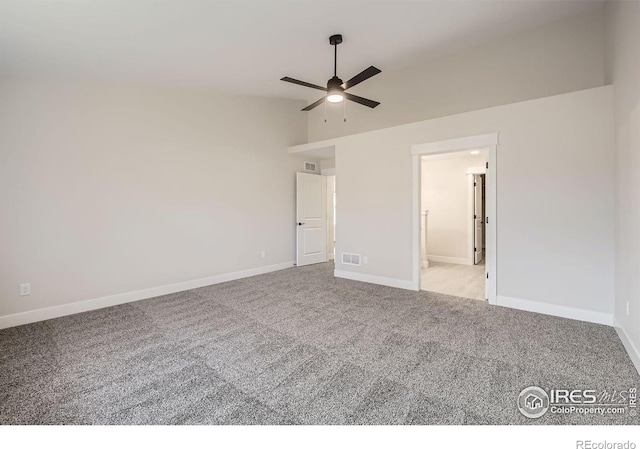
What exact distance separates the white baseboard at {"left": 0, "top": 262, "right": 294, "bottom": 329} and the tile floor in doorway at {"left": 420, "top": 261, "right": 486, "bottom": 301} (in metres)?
3.35

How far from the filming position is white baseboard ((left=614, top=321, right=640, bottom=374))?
2389 millimetres

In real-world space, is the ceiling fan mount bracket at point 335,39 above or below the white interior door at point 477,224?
above

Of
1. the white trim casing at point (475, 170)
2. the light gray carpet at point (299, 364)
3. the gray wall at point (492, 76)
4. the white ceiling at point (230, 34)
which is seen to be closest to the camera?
the light gray carpet at point (299, 364)

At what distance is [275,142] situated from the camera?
624 centimetres

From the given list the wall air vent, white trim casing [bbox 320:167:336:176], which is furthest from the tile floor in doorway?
white trim casing [bbox 320:167:336:176]

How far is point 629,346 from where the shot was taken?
2621 millimetres

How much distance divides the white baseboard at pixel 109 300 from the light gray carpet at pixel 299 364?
175 mm

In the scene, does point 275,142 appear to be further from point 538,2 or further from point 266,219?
point 538,2

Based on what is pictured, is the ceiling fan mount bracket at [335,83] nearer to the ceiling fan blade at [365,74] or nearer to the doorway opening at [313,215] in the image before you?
the ceiling fan blade at [365,74]

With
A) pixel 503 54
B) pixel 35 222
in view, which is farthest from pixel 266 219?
pixel 503 54

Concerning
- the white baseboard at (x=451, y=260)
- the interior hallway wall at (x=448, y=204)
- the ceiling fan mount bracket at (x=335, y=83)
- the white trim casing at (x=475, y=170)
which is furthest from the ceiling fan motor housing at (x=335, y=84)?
the white baseboard at (x=451, y=260)

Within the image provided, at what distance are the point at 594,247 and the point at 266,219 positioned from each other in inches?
198

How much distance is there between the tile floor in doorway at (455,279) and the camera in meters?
4.63

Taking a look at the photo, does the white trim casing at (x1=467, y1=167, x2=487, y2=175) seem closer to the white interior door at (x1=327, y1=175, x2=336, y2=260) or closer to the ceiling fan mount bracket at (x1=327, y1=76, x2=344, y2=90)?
the white interior door at (x1=327, y1=175, x2=336, y2=260)
